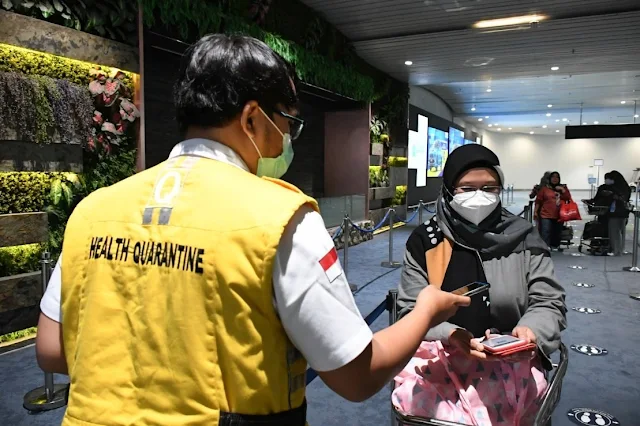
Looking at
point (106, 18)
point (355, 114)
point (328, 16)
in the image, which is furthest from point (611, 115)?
point (106, 18)

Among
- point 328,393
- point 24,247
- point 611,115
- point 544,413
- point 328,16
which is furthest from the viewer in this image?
point 611,115

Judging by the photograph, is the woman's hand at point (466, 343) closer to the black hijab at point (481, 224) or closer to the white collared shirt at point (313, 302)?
the black hijab at point (481, 224)

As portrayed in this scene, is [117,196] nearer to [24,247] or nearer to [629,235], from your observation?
[24,247]

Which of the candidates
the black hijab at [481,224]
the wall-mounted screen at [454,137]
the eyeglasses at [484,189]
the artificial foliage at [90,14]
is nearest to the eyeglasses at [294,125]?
the black hijab at [481,224]

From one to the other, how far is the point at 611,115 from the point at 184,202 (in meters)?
24.9

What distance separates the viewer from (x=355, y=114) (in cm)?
1048

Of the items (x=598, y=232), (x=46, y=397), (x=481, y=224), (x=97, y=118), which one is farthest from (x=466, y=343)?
(x=598, y=232)

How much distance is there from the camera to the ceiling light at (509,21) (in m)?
7.50

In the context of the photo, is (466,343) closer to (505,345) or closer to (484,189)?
(505,345)

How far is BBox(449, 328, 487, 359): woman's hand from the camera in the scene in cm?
146

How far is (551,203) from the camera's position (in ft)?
25.3

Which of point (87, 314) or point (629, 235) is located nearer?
point (87, 314)

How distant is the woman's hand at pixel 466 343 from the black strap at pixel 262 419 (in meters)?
0.84

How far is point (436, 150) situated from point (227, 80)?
17319 millimetres
